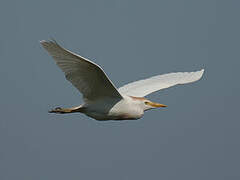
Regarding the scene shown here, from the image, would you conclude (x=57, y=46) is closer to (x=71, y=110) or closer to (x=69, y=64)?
(x=69, y=64)

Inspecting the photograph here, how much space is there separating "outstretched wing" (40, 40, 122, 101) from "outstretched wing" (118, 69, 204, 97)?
8.23ft

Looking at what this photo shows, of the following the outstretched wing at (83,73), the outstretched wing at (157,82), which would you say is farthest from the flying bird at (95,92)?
the outstretched wing at (157,82)

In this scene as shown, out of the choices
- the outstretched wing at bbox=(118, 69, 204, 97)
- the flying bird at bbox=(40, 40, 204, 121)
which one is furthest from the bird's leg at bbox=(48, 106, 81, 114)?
the outstretched wing at bbox=(118, 69, 204, 97)

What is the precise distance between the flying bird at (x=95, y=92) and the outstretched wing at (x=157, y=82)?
0.49 feet

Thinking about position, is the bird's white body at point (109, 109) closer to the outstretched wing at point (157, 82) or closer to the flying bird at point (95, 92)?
the flying bird at point (95, 92)

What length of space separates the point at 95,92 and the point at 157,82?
369 centimetres

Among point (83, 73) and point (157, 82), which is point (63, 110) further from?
point (157, 82)

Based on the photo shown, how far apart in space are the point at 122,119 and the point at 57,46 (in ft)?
9.56

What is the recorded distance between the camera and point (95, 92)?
11.2 metres

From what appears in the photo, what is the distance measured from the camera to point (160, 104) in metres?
12.8

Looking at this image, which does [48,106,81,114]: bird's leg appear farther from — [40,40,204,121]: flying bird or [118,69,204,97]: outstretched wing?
[118,69,204,97]: outstretched wing

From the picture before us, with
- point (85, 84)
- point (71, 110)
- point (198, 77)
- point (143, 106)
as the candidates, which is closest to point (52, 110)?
point (71, 110)

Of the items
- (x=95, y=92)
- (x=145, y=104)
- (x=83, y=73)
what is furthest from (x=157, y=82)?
(x=83, y=73)

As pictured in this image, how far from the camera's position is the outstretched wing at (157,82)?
13.9 meters
